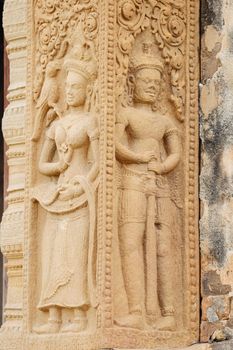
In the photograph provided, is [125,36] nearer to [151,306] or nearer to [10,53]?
[10,53]

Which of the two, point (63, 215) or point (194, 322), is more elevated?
point (63, 215)

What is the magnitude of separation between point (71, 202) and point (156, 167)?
0.55m

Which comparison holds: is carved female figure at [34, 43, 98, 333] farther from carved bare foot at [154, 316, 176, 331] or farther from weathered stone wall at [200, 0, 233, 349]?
weathered stone wall at [200, 0, 233, 349]

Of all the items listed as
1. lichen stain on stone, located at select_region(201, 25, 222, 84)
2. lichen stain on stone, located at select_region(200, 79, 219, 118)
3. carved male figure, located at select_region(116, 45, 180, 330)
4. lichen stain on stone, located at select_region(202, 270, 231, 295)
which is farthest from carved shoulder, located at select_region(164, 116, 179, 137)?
lichen stain on stone, located at select_region(202, 270, 231, 295)

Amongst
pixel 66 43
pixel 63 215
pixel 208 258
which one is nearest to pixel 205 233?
pixel 208 258

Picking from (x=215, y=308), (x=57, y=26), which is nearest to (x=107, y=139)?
(x=57, y=26)

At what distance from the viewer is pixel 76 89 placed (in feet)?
30.4

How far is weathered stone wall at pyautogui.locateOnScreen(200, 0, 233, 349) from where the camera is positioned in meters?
9.13

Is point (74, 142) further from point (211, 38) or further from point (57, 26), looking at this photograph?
point (211, 38)

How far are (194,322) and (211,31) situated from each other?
177cm

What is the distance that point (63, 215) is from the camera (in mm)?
9188

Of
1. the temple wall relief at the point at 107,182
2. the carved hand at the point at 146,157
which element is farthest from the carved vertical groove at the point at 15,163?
the carved hand at the point at 146,157

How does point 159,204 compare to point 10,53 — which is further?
point 10,53

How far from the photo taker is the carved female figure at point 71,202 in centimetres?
902
